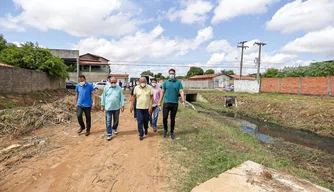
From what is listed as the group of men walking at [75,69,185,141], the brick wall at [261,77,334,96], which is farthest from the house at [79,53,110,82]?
the group of men walking at [75,69,185,141]

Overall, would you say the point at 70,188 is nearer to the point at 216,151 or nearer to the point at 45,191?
the point at 45,191

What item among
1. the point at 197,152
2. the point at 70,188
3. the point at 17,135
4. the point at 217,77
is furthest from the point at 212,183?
the point at 217,77

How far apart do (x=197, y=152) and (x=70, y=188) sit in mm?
2601

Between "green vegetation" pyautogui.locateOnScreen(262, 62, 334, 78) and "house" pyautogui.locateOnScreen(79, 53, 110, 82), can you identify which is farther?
"house" pyautogui.locateOnScreen(79, 53, 110, 82)

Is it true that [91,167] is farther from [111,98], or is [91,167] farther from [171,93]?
[171,93]

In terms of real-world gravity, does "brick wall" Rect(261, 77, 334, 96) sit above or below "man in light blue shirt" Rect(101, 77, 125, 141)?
above

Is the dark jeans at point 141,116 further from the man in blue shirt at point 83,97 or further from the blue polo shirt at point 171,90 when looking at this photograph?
the man in blue shirt at point 83,97

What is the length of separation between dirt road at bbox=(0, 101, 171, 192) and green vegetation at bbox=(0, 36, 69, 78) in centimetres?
1407

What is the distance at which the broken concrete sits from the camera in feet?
Answer: 8.52

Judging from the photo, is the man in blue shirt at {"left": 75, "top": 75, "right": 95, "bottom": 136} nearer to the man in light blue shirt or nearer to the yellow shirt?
the man in light blue shirt

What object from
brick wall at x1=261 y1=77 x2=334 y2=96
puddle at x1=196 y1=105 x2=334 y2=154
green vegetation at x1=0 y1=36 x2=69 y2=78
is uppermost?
green vegetation at x1=0 y1=36 x2=69 y2=78

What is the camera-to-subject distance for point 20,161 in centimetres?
366

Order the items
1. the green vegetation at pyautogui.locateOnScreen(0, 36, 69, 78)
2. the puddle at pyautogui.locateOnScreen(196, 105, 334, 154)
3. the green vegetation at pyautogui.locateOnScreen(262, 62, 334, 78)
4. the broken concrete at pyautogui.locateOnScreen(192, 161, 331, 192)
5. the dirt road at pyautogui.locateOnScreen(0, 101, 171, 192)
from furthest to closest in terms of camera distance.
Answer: the green vegetation at pyautogui.locateOnScreen(262, 62, 334, 78)
the green vegetation at pyautogui.locateOnScreen(0, 36, 69, 78)
the puddle at pyautogui.locateOnScreen(196, 105, 334, 154)
the dirt road at pyautogui.locateOnScreen(0, 101, 171, 192)
the broken concrete at pyautogui.locateOnScreen(192, 161, 331, 192)

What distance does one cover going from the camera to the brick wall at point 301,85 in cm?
1721
